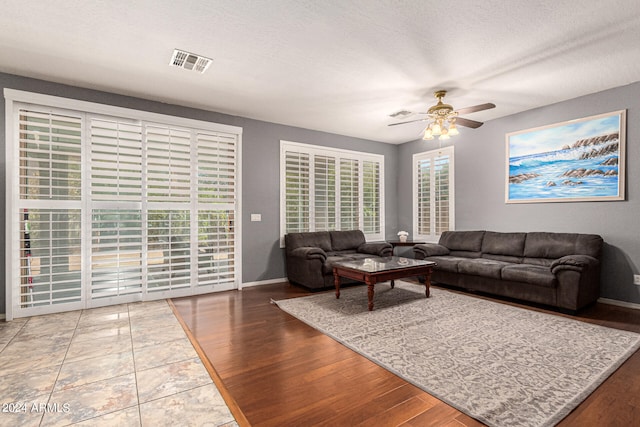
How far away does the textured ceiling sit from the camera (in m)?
2.47

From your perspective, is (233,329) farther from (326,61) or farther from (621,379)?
(621,379)

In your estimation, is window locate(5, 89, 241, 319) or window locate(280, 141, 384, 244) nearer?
window locate(5, 89, 241, 319)

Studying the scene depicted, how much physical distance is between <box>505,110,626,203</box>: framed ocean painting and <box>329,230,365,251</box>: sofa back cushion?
266 cm

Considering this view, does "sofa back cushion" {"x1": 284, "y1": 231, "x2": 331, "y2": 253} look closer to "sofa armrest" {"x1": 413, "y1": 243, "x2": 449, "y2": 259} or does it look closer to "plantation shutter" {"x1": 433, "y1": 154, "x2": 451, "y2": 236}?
"sofa armrest" {"x1": 413, "y1": 243, "x2": 449, "y2": 259}

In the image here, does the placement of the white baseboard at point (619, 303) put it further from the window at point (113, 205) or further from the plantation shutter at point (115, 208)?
the plantation shutter at point (115, 208)

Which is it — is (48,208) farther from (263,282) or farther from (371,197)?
(371,197)

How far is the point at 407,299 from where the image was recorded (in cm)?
426

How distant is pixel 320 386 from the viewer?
7.04ft

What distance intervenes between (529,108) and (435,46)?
2.78m

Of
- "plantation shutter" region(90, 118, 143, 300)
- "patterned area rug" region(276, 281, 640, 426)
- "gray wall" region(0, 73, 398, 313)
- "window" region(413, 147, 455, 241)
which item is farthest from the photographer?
"window" region(413, 147, 455, 241)

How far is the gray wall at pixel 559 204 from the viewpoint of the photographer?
3.90 meters

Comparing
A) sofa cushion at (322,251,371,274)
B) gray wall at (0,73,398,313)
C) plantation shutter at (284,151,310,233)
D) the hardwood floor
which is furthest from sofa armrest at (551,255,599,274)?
gray wall at (0,73,398,313)

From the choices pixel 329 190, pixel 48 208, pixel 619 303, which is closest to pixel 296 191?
pixel 329 190

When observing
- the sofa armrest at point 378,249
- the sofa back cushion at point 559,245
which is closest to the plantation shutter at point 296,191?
the sofa armrest at point 378,249
